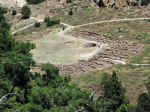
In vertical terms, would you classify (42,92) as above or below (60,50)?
above

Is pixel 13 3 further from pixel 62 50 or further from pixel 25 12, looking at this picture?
pixel 62 50

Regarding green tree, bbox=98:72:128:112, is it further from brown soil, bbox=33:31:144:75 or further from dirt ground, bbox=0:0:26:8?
dirt ground, bbox=0:0:26:8

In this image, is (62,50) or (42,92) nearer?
(42,92)

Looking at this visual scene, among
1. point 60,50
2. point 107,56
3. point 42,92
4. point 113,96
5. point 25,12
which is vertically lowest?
point 107,56

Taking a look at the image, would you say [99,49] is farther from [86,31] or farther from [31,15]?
[31,15]

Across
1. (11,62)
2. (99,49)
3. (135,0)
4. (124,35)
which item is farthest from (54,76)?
(135,0)

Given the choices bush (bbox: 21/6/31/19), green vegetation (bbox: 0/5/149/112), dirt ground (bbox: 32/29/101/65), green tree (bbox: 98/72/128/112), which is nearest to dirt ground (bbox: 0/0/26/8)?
bush (bbox: 21/6/31/19)

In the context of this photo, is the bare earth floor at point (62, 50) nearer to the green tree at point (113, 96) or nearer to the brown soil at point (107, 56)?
the brown soil at point (107, 56)

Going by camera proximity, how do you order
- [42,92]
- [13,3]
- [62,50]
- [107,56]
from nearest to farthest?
1. [42,92]
2. [107,56]
3. [62,50]
4. [13,3]

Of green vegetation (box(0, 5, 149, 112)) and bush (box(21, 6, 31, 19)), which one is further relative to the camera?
bush (box(21, 6, 31, 19))

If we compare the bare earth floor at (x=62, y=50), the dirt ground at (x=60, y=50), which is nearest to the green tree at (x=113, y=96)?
the dirt ground at (x=60, y=50)

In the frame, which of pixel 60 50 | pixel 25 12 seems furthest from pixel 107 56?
pixel 25 12
